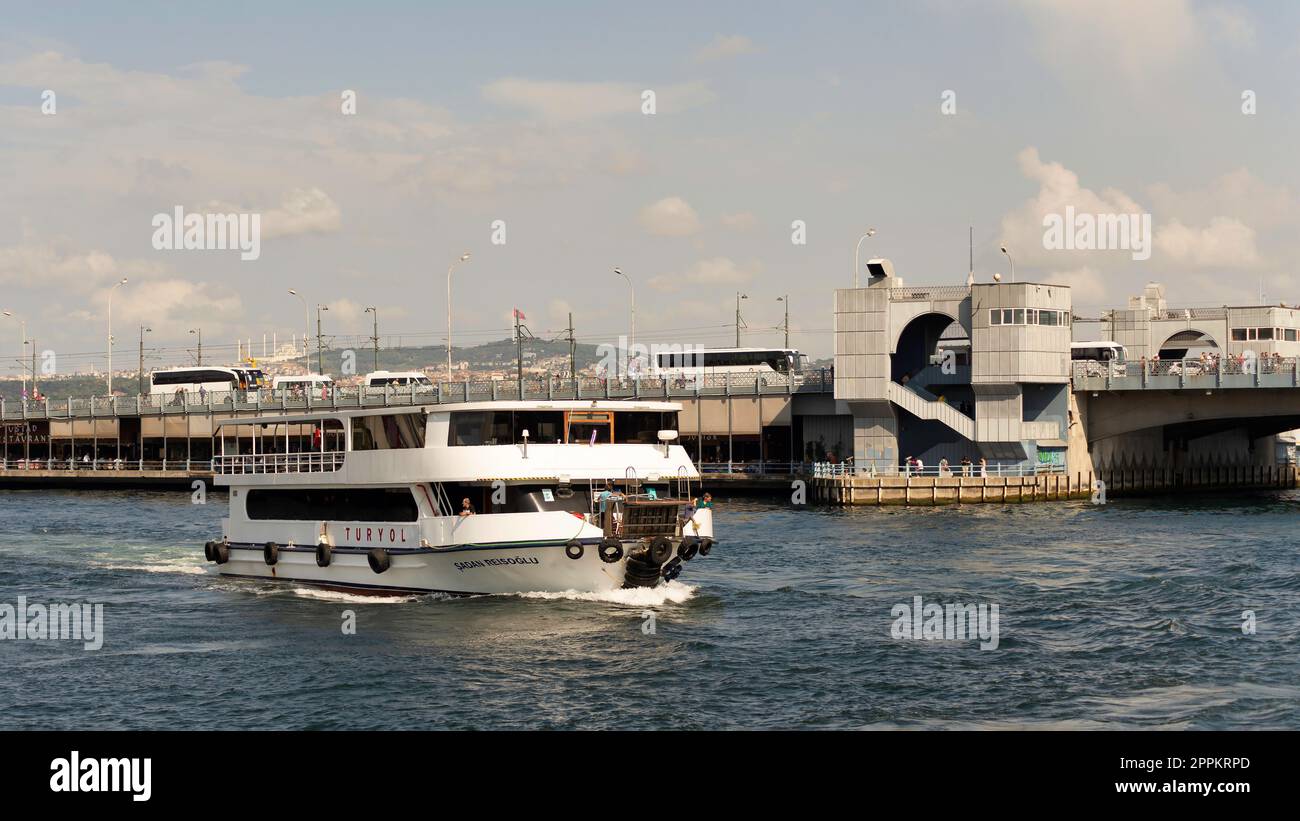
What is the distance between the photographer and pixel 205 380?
5418 inches

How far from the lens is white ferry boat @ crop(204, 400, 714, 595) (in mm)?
40875

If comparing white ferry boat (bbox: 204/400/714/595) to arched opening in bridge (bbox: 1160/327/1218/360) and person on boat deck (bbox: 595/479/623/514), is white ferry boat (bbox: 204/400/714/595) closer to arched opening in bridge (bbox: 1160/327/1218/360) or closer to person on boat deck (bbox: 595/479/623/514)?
person on boat deck (bbox: 595/479/623/514)

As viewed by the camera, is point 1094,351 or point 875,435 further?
point 1094,351

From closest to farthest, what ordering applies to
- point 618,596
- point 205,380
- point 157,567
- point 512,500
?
point 618,596 → point 512,500 → point 157,567 → point 205,380

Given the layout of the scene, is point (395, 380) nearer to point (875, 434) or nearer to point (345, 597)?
point (875, 434)

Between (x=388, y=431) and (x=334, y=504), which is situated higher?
(x=388, y=431)

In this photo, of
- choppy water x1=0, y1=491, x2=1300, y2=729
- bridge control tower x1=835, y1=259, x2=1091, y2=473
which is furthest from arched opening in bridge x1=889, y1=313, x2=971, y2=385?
choppy water x1=0, y1=491, x2=1300, y2=729

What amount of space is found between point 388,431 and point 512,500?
6.36 m

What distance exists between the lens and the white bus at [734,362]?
114125mm

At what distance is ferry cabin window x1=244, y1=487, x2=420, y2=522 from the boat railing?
2.45 ft

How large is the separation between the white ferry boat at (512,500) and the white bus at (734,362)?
66.5 meters

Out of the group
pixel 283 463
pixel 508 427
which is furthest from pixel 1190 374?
pixel 283 463
